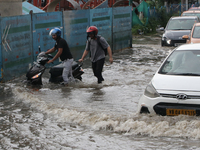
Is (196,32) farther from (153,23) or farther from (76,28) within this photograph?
(153,23)

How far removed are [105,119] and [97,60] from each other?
3286mm

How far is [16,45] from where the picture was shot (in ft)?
34.9

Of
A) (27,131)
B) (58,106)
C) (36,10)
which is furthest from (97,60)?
(36,10)

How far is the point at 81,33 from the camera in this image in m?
14.6

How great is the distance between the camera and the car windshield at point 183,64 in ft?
21.4

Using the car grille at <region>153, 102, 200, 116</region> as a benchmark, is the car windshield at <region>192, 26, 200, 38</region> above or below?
above

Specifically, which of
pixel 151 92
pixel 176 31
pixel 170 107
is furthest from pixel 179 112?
pixel 176 31

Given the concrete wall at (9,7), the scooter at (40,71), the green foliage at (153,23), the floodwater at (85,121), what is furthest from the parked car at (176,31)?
the scooter at (40,71)

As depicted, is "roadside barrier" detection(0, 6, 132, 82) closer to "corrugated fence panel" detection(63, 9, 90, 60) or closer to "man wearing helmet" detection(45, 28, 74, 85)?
"corrugated fence panel" detection(63, 9, 90, 60)

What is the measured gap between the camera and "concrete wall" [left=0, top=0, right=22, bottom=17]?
1340 cm

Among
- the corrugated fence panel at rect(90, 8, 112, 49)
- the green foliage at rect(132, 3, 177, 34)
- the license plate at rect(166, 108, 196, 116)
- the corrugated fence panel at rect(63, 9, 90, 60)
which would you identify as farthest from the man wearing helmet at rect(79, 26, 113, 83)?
the green foliage at rect(132, 3, 177, 34)

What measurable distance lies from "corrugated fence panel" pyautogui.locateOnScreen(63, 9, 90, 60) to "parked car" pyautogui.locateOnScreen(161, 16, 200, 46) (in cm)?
537

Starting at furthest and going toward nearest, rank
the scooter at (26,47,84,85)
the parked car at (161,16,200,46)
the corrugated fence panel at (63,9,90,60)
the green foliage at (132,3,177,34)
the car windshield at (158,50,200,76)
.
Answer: the green foliage at (132,3,177,34) < the parked car at (161,16,200,46) < the corrugated fence panel at (63,9,90,60) < the scooter at (26,47,84,85) < the car windshield at (158,50,200,76)

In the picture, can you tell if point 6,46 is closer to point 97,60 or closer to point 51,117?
point 97,60
